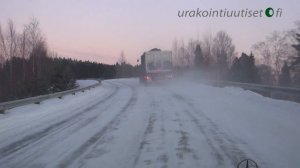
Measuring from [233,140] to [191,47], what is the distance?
93.6 meters

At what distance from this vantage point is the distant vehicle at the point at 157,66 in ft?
147

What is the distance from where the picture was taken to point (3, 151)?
9.92 metres

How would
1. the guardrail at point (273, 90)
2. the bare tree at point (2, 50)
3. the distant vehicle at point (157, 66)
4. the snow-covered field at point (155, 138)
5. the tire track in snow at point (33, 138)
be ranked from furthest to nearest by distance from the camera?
the bare tree at point (2, 50) < the distant vehicle at point (157, 66) < the guardrail at point (273, 90) < the tire track in snow at point (33, 138) < the snow-covered field at point (155, 138)

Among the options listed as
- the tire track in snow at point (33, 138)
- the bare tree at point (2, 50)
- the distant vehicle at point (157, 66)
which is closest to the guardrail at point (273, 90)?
the tire track in snow at point (33, 138)

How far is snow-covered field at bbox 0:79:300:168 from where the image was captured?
28.0ft

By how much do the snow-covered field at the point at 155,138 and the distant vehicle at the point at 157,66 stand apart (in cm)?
2662

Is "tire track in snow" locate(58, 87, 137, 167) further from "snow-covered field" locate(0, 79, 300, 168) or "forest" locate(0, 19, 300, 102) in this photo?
"forest" locate(0, 19, 300, 102)

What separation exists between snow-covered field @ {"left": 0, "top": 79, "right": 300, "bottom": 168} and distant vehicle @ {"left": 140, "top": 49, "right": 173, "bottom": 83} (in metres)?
26.6

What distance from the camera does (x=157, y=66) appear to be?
148 feet

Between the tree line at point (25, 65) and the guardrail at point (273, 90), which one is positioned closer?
the guardrail at point (273, 90)

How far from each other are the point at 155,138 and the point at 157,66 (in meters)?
34.3

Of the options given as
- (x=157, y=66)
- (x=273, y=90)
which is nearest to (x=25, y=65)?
(x=157, y=66)

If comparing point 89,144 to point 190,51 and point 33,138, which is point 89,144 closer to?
point 33,138

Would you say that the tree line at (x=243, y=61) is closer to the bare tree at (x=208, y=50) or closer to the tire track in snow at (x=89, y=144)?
the bare tree at (x=208, y=50)
